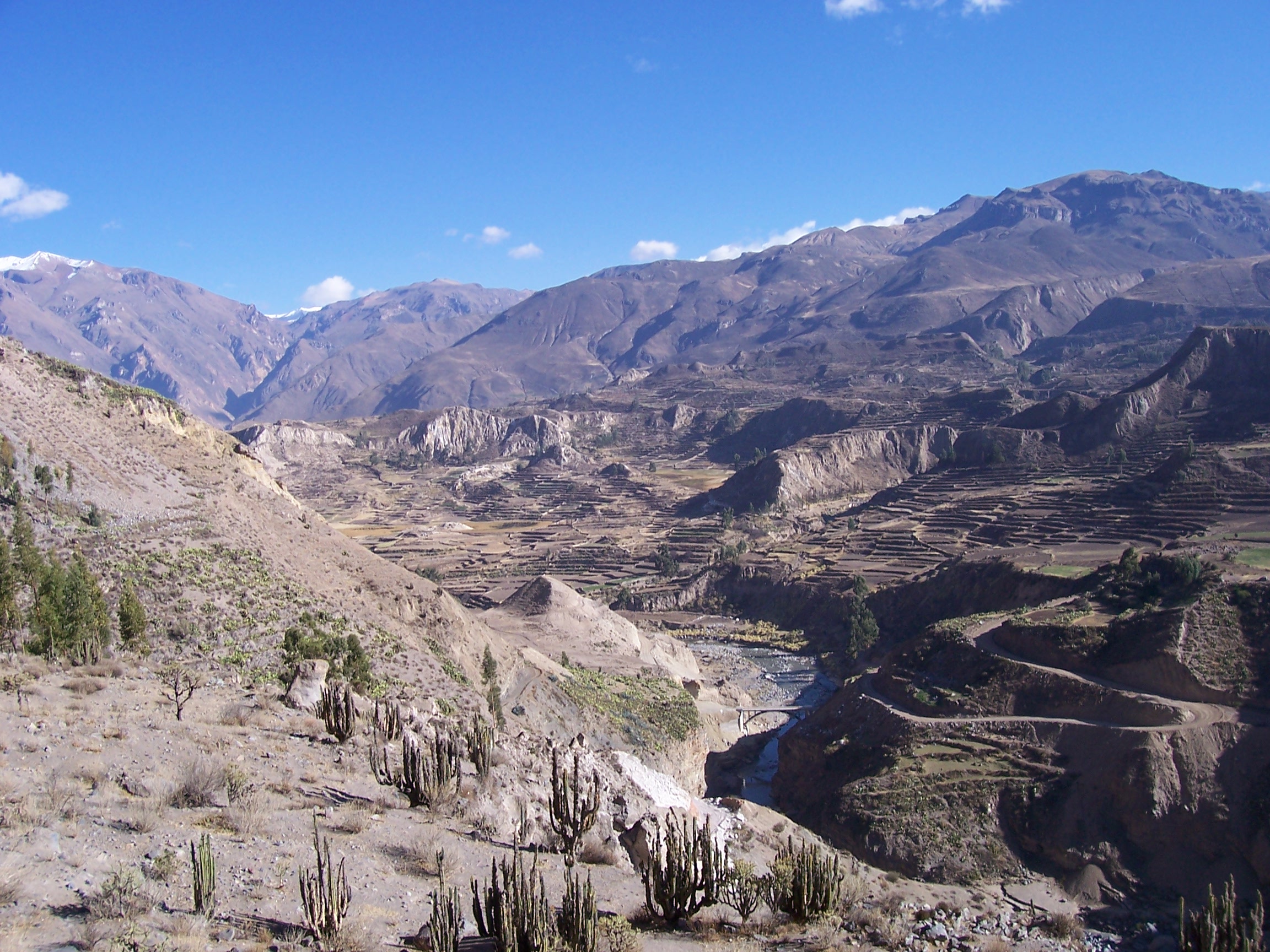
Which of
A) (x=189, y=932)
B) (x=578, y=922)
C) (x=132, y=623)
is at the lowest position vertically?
(x=578, y=922)

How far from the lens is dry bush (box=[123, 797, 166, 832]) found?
37.6 ft

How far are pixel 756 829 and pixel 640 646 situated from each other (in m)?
32.1

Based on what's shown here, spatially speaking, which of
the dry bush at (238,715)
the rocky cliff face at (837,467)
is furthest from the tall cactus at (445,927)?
the rocky cliff face at (837,467)

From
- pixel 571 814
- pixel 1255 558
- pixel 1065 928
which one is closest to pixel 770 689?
pixel 1255 558

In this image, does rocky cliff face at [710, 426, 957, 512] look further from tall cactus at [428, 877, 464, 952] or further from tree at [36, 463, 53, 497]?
tall cactus at [428, 877, 464, 952]

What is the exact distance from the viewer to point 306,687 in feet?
71.5

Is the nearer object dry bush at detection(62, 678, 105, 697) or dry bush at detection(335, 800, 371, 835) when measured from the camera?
dry bush at detection(335, 800, 371, 835)

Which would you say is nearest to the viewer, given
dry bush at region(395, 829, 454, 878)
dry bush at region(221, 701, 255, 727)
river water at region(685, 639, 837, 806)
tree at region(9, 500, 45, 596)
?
dry bush at region(395, 829, 454, 878)

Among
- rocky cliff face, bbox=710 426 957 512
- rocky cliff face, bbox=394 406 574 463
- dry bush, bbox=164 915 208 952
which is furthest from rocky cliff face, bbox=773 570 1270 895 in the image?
rocky cliff face, bbox=394 406 574 463

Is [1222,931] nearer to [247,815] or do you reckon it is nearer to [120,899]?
[247,815]

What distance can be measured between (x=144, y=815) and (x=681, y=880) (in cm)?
714

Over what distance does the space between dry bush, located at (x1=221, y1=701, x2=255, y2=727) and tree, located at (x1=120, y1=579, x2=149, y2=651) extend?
7.64 m

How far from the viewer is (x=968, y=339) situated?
608 ft

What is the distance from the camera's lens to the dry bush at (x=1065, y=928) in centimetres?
2094
